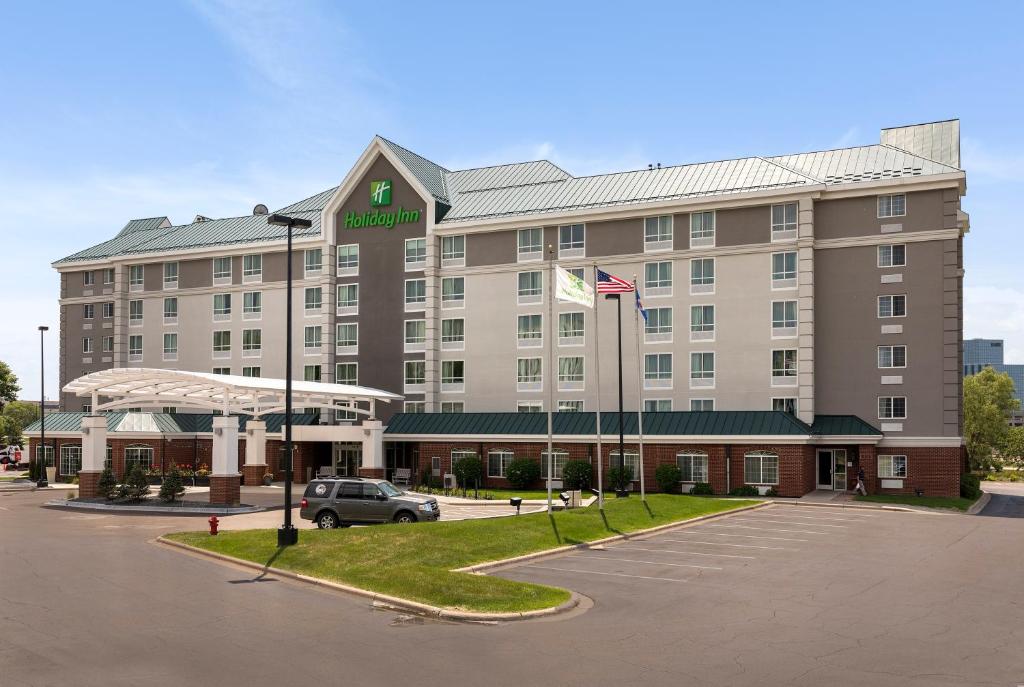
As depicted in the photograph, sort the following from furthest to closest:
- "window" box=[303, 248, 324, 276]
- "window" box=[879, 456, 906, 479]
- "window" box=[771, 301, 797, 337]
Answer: "window" box=[303, 248, 324, 276] → "window" box=[771, 301, 797, 337] → "window" box=[879, 456, 906, 479]

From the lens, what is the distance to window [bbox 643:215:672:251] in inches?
2226

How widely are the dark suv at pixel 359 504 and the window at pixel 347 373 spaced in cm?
3236

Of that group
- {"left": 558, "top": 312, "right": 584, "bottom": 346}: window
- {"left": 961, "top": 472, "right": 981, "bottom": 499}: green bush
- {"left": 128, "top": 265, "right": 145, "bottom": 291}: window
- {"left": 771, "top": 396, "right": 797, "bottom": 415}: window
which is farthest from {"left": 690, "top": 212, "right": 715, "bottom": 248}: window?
{"left": 128, "top": 265, "right": 145, "bottom": 291}: window

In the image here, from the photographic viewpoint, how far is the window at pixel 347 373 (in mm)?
65125

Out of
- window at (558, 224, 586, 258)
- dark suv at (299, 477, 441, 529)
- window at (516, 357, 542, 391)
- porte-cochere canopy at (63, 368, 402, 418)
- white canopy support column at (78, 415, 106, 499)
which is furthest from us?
window at (516, 357, 542, 391)

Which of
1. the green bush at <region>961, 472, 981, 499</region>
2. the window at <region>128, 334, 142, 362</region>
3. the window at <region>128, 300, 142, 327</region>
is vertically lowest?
the green bush at <region>961, 472, 981, 499</region>

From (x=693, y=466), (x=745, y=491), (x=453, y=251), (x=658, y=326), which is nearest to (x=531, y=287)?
(x=453, y=251)

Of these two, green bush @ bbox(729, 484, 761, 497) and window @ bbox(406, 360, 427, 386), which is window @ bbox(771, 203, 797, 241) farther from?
window @ bbox(406, 360, 427, 386)

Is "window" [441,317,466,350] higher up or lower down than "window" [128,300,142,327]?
lower down

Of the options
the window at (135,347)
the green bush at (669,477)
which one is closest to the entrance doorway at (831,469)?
the green bush at (669,477)

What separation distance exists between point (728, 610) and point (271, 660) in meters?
9.19

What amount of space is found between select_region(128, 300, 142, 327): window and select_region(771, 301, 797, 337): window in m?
48.9

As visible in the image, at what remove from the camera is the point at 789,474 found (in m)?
49.1

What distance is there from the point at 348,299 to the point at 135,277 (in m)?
Result: 20.4
